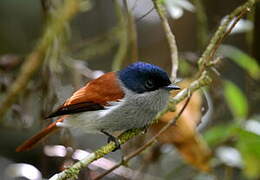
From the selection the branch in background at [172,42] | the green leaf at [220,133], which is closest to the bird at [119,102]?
the branch in background at [172,42]

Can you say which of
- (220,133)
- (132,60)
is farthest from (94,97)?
(220,133)

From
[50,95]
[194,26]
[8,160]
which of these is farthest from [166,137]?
[194,26]

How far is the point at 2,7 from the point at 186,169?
97.2 inches

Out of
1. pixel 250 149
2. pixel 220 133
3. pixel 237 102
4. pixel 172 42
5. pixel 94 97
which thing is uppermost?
pixel 172 42

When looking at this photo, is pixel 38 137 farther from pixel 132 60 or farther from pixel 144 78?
pixel 132 60

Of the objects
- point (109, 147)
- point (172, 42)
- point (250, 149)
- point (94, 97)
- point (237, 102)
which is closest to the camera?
point (109, 147)

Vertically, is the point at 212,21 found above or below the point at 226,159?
above

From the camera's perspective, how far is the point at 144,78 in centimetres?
347

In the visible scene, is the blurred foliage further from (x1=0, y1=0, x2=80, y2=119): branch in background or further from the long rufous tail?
(x1=0, y1=0, x2=80, y2=119): branch in background

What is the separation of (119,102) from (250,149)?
43.5 inches

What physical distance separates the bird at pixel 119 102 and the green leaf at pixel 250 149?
2.65 ft

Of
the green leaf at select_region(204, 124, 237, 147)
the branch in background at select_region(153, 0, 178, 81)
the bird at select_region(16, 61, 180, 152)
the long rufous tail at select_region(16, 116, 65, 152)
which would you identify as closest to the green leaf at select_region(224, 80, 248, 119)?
the green leaf at select_region(204, 124, 237, 147)

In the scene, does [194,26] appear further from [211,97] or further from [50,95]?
[50,95]

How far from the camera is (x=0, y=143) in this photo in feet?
17.0
